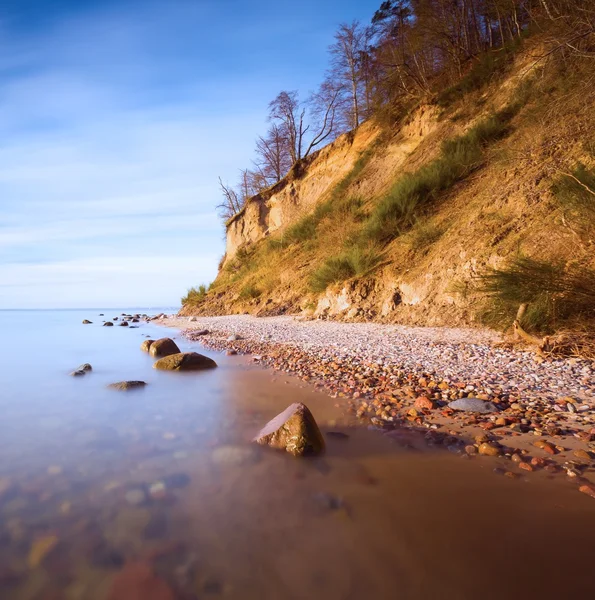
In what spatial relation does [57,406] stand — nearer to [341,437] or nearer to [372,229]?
[341,437]

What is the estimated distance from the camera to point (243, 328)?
9914mm

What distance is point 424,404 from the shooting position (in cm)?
313

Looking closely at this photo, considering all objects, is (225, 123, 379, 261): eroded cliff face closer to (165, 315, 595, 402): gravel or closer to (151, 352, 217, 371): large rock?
(165, 315, 595, 402): gravel

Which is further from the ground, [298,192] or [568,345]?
[298,192]

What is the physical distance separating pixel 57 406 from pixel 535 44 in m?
14.7

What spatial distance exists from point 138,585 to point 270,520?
2.06 feet

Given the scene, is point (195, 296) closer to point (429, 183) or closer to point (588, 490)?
point (429, 183)

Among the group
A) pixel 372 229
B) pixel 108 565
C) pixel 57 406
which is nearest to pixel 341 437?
pixel 108 565

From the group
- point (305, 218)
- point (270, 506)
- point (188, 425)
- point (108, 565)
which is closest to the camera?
point (108, 565)

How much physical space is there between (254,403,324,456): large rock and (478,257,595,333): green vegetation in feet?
12.1

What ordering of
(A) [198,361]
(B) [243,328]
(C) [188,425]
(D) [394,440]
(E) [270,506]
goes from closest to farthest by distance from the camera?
(E) [270,506] → (D) [394,440] → (C) [188,425] → (A) [198,361] → (B) [243,328]

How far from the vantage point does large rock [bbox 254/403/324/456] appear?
8.20 ft

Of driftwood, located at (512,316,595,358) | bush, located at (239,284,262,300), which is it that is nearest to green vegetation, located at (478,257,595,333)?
driftwood, located at (512,316,595,358)

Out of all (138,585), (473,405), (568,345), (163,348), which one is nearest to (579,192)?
(568,345)
